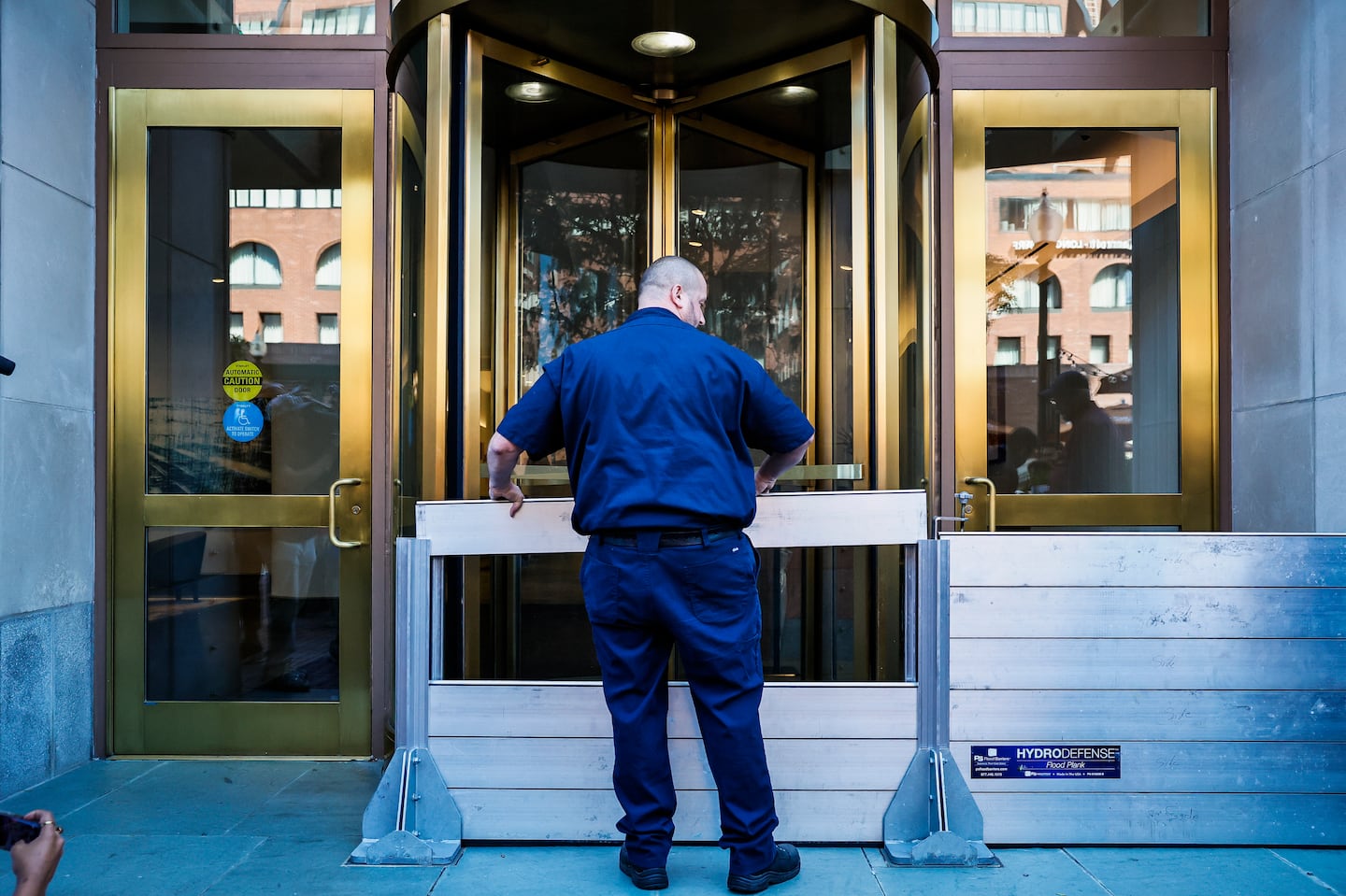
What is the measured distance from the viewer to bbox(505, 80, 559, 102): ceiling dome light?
3.70 m

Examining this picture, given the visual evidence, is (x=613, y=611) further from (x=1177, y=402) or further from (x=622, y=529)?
(x=1177, y=402)

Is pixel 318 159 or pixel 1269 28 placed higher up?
pixel 1269 28

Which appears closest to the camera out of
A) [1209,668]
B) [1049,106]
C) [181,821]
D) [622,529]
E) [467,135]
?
[622,529]

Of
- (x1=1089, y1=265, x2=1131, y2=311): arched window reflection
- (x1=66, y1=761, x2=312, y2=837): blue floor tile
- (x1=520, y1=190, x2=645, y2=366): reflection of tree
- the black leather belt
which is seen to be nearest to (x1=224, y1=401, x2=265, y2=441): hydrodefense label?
(x1=520, y1=190, x2=645, y2=366): reflection of tree

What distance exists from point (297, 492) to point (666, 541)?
78.4 inches

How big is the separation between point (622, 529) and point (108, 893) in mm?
1628

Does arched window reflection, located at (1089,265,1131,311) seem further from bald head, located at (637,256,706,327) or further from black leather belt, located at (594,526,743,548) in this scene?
black leather belt, located at (594,526,743,548)

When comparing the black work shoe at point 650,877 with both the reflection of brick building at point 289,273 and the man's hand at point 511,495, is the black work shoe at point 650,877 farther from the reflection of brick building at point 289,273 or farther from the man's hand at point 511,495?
the reflection of brick building at point 289,273

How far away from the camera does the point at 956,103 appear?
3.90 metres

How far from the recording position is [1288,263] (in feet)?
11.5

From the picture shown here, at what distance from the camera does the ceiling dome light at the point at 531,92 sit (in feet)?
12.1

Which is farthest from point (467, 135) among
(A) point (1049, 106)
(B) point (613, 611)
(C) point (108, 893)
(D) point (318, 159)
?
(C) point (108, 893)

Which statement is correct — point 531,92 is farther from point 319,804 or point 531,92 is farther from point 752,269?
point 319,804

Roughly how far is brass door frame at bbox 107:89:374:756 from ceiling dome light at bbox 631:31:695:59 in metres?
1.07
